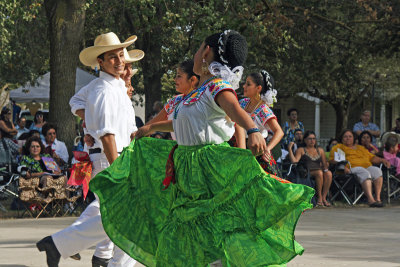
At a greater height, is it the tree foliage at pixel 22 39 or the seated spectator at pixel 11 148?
the tree foliage at pixel 22 39

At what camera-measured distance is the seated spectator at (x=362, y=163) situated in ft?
47.1

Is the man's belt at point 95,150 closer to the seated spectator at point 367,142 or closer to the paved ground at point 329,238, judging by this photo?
the paved ground at point 329,238

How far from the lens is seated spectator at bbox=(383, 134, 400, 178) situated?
15.2m

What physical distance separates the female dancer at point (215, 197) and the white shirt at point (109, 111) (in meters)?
0.86

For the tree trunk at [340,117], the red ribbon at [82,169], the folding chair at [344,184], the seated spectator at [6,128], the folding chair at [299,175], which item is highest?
the red ribbon at [82,169]

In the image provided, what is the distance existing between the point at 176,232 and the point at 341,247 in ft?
14.0

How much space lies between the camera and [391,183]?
15.4 m

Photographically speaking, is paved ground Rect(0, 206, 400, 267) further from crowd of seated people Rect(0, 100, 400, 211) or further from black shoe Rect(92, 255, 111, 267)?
crowd of seated people Rect(0, 100, 400, 211)

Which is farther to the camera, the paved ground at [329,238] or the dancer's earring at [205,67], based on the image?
the paved ground at [329,238]

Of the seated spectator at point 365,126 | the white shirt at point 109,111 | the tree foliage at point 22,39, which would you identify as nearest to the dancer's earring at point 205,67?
the white shirt at point 109,111

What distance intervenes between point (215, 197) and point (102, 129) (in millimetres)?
1656

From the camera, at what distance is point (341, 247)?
27.5 feet

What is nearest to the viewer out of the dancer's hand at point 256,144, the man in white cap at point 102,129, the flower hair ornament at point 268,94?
the dancer's hand at point 256,144

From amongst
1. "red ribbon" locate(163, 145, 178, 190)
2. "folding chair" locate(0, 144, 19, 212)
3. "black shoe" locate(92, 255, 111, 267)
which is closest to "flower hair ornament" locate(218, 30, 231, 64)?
"red ribbon" locate(163, 145, 178, 190)
